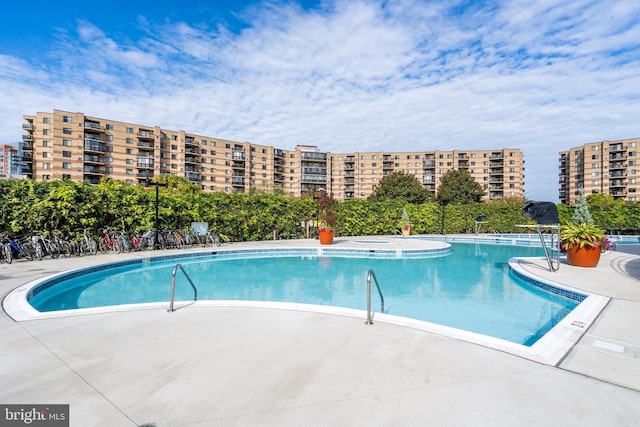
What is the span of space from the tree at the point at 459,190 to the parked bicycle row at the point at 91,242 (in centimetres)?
4709

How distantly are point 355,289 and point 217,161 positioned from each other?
235 feet

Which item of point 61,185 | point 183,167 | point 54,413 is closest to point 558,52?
point 54,413

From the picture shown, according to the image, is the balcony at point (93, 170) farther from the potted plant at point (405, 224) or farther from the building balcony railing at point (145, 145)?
the potted plant at point (405, 224)

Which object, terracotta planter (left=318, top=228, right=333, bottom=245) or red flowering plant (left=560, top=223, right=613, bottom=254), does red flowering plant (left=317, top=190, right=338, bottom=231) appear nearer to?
terracotta planter (left=318, top=228, right=333, bottom=245)

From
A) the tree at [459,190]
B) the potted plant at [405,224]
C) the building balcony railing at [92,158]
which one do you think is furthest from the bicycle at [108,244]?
the building balcony railing at [92,158]

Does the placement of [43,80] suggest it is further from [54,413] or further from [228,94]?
[54,413]

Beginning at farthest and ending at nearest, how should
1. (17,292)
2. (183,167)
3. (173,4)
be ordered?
(183,167) → (173,4) → (17,292)

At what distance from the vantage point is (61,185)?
11719 mm

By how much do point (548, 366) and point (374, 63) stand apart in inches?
633

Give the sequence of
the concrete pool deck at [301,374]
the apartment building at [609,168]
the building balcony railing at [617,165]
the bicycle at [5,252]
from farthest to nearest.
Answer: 1. the building balcony railing at [617,165]
2. the apartment building at [609,168]
3. the bicycle at [5,252]
4. the concrete pool deck at [301,374]

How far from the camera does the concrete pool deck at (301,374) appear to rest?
7.63ft

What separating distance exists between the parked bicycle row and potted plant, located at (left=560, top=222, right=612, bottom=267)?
1354 cm

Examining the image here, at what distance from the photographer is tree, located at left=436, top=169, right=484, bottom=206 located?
54.1 meters

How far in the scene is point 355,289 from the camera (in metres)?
8.15
